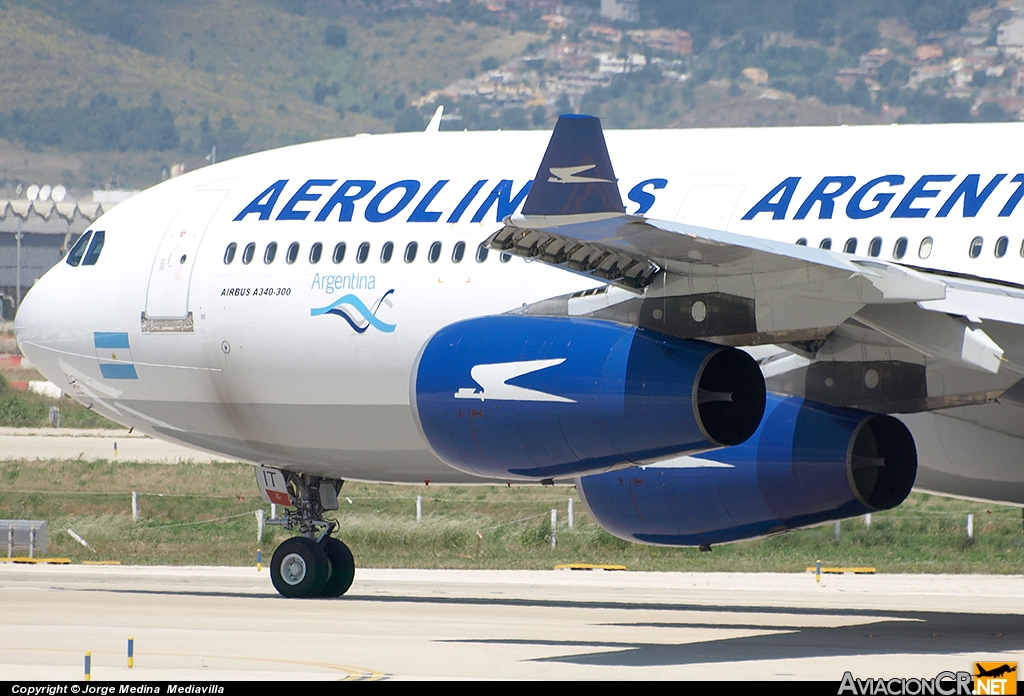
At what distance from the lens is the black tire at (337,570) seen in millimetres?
21469

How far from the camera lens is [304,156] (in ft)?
70.8

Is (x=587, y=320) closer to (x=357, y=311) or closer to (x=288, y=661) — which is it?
(x=288, y=661)

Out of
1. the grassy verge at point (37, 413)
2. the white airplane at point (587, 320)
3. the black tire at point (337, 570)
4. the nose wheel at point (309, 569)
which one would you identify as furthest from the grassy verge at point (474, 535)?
the grassy verge at point (37, 413)

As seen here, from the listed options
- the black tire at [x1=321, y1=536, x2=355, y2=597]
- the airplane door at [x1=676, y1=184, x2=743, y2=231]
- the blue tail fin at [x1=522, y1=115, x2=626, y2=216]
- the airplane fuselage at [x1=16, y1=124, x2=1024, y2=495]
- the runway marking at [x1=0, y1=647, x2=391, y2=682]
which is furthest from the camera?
the black tire at [x1=321, y1=536, x2=355, y2=597]

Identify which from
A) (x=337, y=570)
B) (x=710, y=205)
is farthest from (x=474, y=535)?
(x=710, y=205)

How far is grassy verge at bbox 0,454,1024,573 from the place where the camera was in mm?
28766

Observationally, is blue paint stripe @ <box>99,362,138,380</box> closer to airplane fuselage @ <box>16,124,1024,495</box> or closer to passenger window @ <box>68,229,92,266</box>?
airplane fuselage @ <box>16,124,1024,495</box>

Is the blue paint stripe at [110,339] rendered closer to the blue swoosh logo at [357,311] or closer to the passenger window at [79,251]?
the passenger window at [79,251]

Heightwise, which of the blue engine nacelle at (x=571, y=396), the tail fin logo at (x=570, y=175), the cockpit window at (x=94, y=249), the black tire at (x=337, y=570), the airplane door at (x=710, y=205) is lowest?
the black tire at (x=337, y=570)

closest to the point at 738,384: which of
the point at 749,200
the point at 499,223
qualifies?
the point at 749,200

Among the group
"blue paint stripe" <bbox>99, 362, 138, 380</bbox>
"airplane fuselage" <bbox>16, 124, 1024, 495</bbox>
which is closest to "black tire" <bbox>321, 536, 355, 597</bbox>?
"airplane fuselage" <bbox>16, 124, 1024, 495</bbox>

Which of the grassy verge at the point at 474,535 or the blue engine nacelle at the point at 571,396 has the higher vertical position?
the blue engine nacelle at the point at 571,396

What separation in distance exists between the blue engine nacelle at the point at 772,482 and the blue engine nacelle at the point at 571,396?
0.82 metres

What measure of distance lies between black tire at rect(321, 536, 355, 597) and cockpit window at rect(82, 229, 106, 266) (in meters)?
4.43
